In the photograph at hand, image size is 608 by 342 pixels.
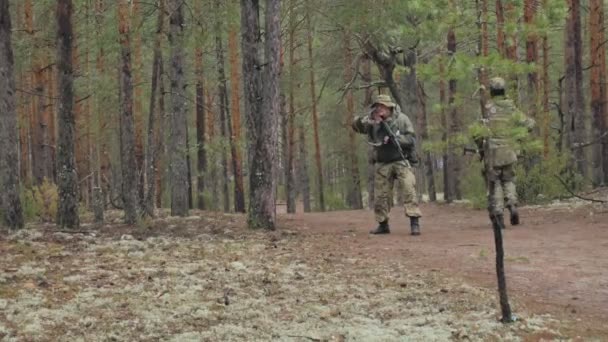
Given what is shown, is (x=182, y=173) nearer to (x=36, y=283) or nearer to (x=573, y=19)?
(x=36, y=283)

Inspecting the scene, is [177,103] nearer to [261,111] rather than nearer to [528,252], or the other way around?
[261,111]

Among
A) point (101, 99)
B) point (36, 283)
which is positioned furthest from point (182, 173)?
point (36, 283)

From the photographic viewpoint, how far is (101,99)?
16219 millimetres

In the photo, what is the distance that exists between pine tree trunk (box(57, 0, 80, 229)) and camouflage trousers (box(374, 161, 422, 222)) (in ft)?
16.1

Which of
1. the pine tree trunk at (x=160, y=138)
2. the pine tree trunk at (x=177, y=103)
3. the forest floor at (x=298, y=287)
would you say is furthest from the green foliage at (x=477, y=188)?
the pine tree trunk at (x=160, y=138)

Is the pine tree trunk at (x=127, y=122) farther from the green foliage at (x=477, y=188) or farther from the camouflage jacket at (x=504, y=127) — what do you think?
the camouflage jacket at (x=504, y=127)

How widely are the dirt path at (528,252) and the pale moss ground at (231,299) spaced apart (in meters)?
0.39

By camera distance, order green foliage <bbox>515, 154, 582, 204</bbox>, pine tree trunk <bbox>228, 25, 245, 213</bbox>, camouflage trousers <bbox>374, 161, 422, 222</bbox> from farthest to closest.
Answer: pine tree trunk <bbox>228, 25, 245, 213</bbox>
green foliage <bbox>515, 154, 582, 204</bbox>
camouflage trousers <bbox>374, 161, 422, 222</bbox>

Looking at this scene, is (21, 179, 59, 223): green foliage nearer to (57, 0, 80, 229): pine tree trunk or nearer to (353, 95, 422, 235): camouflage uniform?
(57, 0, 80, 229): pine tree trunk

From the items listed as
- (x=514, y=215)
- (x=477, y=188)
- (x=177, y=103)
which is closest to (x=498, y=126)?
(x=514, y=215)

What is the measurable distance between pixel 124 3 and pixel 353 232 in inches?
234

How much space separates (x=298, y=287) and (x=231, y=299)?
2.38 ft

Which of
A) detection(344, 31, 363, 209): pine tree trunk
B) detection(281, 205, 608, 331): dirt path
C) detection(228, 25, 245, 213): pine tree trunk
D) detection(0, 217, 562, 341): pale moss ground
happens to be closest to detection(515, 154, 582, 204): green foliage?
detection(281, 205, 608, 331): dirt path

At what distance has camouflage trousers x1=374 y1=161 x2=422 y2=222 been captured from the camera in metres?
9.15
